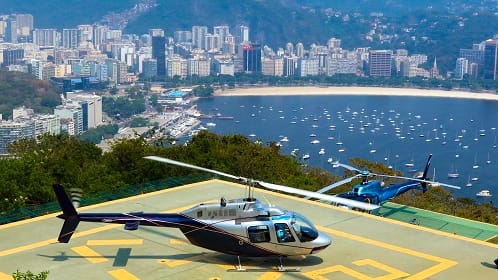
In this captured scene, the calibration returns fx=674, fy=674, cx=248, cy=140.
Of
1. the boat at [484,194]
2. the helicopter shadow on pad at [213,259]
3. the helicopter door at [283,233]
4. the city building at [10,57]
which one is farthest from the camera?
the city building at [10,57]

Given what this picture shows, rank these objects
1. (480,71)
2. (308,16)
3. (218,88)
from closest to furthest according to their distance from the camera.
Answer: (218,88) < (480,71) < (308,16)

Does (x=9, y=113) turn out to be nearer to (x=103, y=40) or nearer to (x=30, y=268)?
(x=30, y=268)

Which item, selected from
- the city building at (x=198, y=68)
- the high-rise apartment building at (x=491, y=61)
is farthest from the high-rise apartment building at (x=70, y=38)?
the high-rise apartment building at (x=491, y=61)

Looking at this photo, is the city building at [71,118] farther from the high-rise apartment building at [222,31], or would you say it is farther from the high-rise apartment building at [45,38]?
→ the high-rise apartment building at [222,31]

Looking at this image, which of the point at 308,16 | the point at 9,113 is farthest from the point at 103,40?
the point at 9,113

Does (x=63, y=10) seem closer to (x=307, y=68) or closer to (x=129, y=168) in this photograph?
(x=307, y=68)

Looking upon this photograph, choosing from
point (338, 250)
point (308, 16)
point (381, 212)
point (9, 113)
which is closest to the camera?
point (338, 250)
